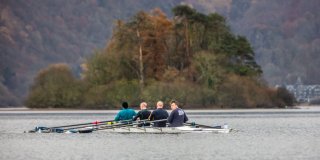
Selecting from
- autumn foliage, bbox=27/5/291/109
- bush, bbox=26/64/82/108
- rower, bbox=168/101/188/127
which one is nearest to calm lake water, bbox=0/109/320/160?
rower, bbox=168/101/188/127

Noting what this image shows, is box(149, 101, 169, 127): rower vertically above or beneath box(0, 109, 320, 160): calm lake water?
above

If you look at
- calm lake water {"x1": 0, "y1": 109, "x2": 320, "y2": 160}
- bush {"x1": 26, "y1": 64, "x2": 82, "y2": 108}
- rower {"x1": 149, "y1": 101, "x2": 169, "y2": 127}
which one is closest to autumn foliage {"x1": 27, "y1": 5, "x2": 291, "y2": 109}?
bush {"x1": 26, "y1": 64, "x2": 82, "y2": 108}

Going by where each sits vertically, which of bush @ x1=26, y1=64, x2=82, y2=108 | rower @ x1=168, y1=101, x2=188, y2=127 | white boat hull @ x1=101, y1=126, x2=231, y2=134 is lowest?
white boat hull @ x1=101, y1=126, x2=231, y2=134

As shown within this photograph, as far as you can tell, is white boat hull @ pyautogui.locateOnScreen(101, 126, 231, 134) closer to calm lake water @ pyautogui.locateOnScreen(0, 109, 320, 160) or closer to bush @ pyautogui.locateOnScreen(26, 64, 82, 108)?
calm lake water @ pyautogui.locateOnScreen(0, 109, 320, 160)

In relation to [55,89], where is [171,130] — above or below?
below

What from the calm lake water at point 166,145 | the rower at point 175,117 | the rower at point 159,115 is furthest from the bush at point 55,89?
the rower at point 175,117

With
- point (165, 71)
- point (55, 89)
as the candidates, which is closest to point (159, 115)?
point (165, 71)

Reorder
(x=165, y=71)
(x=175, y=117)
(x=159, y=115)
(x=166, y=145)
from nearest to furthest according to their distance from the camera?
(x=166, y=145) → (x=175, y=117) → (x=159, y=115) → (x=165, y=71)

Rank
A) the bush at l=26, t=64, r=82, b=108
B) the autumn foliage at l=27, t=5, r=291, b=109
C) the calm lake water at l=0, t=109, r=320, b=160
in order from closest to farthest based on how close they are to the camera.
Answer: the calm lake water at l=0, t=109, r=320, b=160 → the autumn foliage at l=27, t=5, r=291, b=109 → the bush at l=26, t=64, r=82, b=108

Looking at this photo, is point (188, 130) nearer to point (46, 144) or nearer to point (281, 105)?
point (46, 144)

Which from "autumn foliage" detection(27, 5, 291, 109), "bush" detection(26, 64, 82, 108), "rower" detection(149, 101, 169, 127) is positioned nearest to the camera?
"rower" detection(149, 101, 169, 127)

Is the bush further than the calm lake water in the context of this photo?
Yes

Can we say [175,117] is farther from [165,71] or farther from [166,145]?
[165,71]

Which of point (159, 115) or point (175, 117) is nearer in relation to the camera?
point (175, 117)
